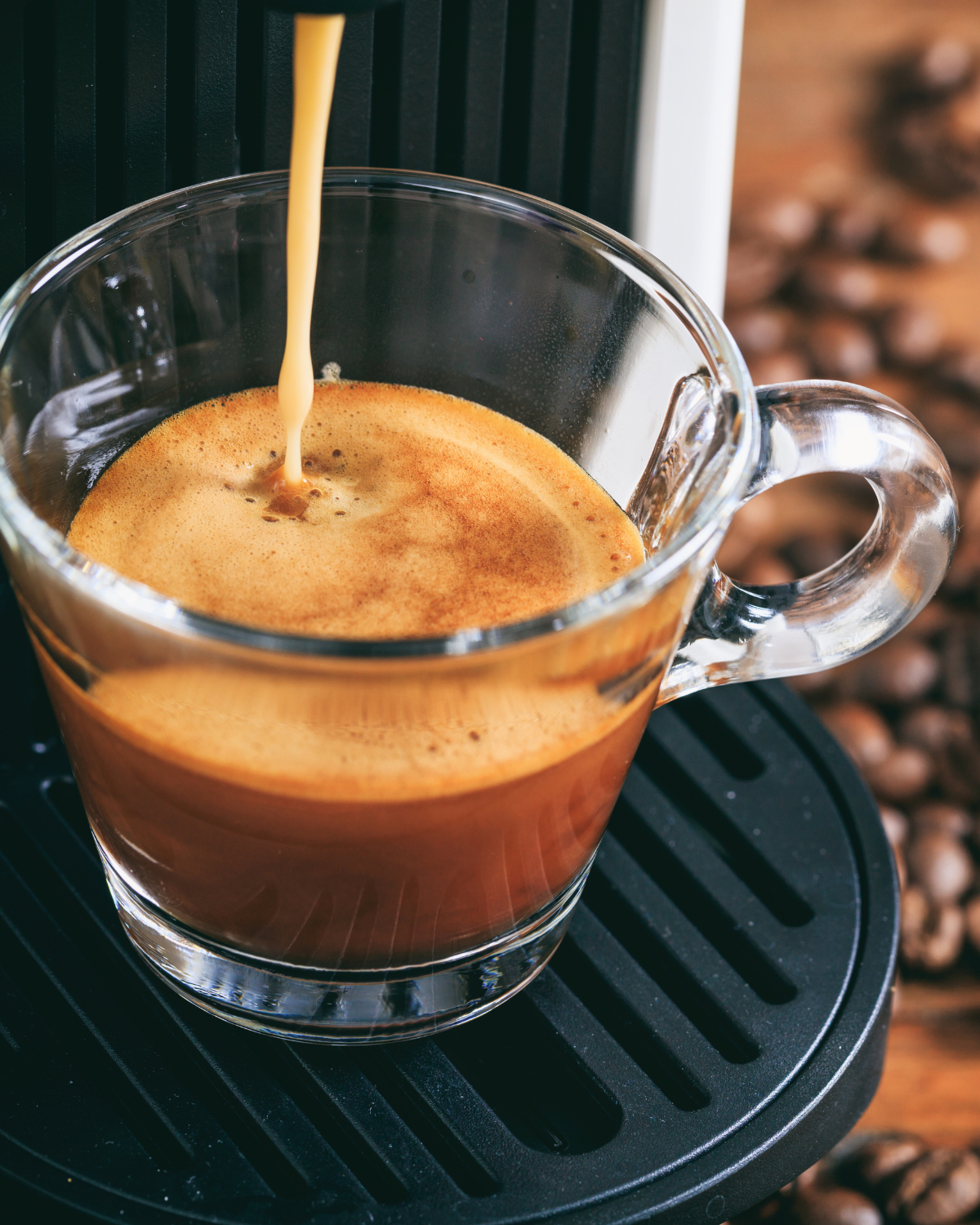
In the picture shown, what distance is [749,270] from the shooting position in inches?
47.8

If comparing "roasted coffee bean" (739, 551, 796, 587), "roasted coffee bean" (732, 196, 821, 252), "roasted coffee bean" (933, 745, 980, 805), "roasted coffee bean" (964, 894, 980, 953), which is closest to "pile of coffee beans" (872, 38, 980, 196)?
"roasted coffee bean" (732, 196, 821, 252)

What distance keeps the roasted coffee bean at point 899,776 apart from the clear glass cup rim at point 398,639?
2.12 ft

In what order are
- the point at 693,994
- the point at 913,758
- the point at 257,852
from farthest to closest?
the point at 913,758 < the point at 693,994 < the point at 257,852

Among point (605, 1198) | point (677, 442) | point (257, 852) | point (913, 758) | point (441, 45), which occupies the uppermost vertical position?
point (441, 45)

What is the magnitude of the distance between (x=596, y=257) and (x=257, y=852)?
0.87ft

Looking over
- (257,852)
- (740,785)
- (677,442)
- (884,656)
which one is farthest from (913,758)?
(257,852)

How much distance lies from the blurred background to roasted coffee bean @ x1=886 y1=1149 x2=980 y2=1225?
24cm

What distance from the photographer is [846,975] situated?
574 mm

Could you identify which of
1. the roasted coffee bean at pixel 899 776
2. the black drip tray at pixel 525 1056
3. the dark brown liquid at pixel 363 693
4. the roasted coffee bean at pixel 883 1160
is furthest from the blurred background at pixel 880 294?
the dark brown liquid at pixel 363 693

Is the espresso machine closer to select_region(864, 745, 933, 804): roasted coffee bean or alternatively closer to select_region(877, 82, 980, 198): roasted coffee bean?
select_region(864, 745, 933, 804): roasted coffee bean

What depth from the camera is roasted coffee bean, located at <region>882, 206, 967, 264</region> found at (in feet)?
4.02

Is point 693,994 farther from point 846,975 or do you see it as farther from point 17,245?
point 17,245

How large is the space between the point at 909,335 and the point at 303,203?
0.83 m

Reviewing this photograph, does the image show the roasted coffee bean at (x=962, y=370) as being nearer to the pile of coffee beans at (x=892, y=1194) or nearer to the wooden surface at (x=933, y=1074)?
the wooden surface at (x=933, y=1074)
